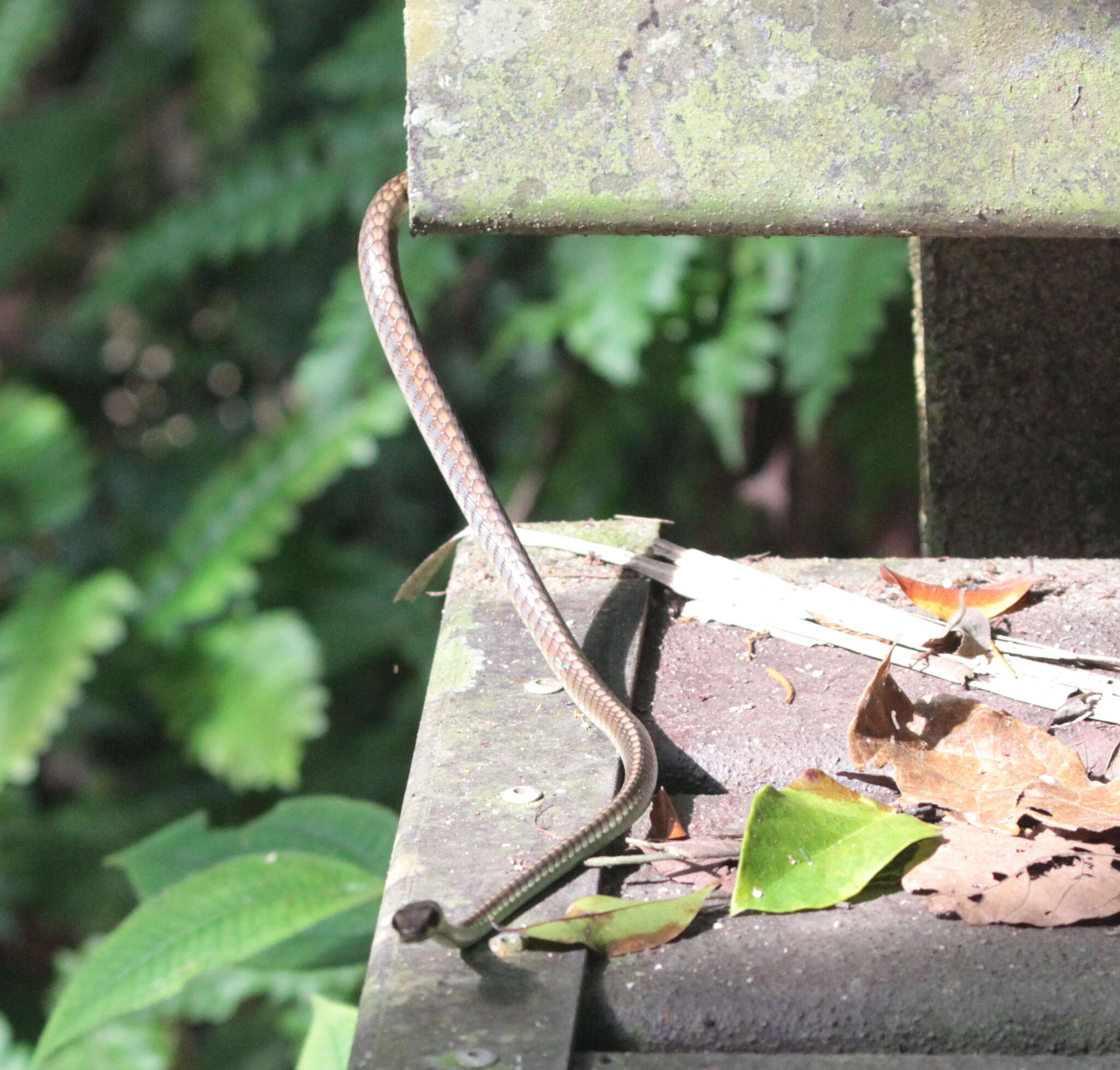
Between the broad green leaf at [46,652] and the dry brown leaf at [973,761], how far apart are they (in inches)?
86.0

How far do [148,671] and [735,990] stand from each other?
2.59 m

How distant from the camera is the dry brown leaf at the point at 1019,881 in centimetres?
86

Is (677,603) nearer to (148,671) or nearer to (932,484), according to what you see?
(932,484)

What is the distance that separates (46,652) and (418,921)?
7.62 ft

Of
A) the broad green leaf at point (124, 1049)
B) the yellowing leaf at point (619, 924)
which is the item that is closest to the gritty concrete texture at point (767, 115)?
the yellowing leaf at point (619, 924)

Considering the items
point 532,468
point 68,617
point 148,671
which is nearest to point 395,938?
point 68,617

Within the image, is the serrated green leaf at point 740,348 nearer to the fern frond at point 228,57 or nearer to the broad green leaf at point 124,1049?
the fern frond at point 228,57

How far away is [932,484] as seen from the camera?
65.6 inches

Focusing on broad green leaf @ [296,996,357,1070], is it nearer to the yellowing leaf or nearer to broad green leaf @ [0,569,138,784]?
the yellowing leaf

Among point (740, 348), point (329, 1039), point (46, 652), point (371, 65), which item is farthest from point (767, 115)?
point (371, 65)

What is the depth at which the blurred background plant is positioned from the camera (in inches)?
115

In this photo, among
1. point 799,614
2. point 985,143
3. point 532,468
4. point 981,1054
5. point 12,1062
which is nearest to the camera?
point 981,1054

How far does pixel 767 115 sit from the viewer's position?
114 centimetres

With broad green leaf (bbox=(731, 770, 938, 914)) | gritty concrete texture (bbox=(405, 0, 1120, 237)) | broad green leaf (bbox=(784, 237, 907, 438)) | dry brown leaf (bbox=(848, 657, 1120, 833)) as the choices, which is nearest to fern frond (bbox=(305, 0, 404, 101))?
broad green leaf (bbox=(784, 237, 907, 438))
